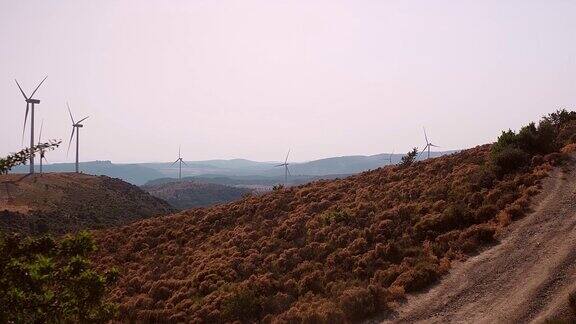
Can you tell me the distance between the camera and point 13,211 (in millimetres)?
76750

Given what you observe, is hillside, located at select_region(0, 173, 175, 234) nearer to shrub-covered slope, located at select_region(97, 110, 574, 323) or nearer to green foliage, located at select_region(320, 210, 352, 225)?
shrub-covered slope, located at select_region(97, 110, 574, 323)

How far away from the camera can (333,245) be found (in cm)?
2467

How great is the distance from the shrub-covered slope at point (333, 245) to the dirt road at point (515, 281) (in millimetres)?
896

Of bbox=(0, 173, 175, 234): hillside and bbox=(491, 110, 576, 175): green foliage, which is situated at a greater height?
bbox=(491, 110, 576, 175): green foliage

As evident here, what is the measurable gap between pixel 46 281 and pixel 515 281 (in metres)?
16.0

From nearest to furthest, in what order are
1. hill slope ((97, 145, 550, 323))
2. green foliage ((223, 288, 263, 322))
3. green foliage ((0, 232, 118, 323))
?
green foliage ((0, 232, 118, 323))
hill slope ((97, 145, 550, 323))
green foliage ((223, 288, 263, 322))

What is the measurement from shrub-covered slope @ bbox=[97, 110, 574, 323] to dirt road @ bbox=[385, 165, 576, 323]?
90 centimetres

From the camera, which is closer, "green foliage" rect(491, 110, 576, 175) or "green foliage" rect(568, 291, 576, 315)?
"green foliage" rect(568, 291, 576, 315)

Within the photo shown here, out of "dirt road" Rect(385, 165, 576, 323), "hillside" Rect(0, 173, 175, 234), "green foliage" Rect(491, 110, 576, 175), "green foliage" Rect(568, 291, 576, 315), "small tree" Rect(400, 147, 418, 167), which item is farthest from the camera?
"hillside" Rect(0, 173, 175, 234)

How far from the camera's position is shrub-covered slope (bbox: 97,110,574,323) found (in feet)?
63.5

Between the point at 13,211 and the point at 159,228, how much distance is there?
5212cm

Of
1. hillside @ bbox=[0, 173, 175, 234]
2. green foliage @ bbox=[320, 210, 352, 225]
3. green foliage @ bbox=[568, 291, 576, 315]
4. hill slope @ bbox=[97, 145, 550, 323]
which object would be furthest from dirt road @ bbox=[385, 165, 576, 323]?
hillside @ bbox=[0, 173, 175, 234]

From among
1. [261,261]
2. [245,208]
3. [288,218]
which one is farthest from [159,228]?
[261,261]

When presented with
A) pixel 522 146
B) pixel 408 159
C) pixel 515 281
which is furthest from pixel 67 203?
pixel 515 281
